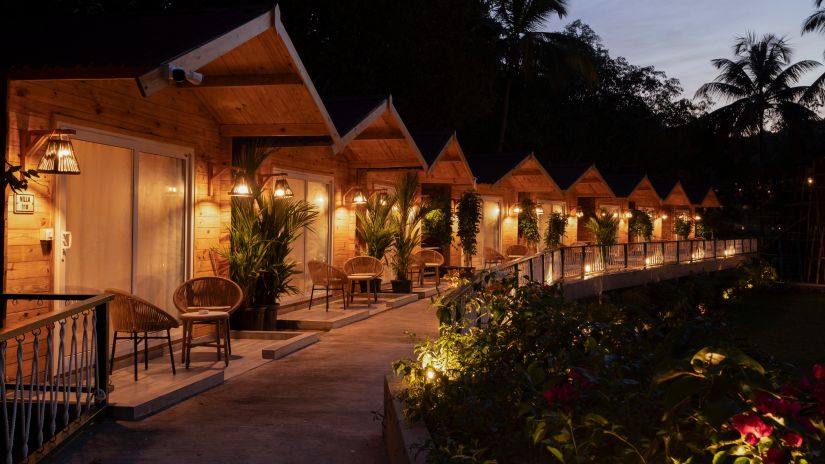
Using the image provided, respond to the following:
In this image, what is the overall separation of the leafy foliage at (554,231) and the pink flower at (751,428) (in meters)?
23.9

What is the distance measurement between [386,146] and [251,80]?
229 inches

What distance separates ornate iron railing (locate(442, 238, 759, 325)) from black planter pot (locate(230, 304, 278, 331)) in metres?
3.11

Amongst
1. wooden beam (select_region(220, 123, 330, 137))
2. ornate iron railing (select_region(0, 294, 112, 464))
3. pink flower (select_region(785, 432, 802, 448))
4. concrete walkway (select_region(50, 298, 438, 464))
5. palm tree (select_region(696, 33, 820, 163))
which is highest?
palm tree (select_region(696, 33, 820, 163))

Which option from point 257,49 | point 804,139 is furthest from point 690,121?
point 257,49

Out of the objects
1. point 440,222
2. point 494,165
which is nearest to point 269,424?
point 440,222

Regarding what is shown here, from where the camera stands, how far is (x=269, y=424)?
634 cm

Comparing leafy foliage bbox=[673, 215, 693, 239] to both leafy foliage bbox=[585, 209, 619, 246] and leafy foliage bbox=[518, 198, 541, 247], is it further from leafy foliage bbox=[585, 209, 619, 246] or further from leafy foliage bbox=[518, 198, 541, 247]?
leafy foliage bbox=[518, 198, 541, 247]

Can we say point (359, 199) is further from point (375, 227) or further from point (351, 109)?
point (351, 109)

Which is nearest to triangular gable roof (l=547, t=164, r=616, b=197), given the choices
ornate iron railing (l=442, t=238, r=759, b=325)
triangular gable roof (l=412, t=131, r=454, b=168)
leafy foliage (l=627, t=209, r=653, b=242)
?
ornate iron railing (l=442, t=238, r=759, b=325)

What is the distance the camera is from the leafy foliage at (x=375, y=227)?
15.2 m

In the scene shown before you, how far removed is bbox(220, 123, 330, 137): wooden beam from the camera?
10648 mm

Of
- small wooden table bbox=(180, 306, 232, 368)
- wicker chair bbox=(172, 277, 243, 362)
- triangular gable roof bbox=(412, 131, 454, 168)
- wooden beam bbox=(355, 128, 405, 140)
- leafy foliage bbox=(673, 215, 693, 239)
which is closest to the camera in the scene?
small wooden table bbox=(180, 306, 232, 368)

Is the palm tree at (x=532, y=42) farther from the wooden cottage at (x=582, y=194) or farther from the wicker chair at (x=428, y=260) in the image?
the wicker chair at (x=428, y=260)

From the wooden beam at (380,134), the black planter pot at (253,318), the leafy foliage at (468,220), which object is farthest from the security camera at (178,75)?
the leafy foliage at (468,220)
